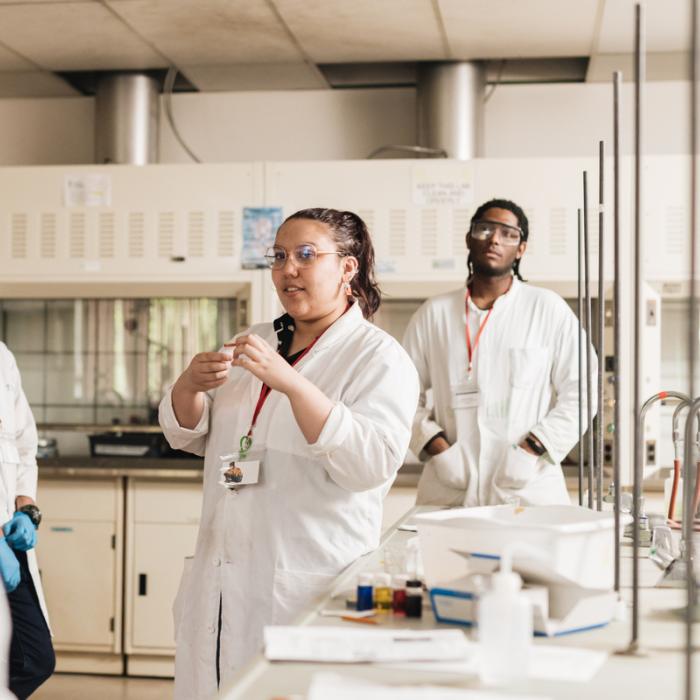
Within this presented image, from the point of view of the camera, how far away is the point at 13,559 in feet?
8.73

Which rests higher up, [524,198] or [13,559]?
[524,198]

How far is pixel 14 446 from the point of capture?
2.88 meters

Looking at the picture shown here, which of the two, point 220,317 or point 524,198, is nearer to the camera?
point 524,198

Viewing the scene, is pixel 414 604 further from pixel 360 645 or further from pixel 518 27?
pixel 518 27

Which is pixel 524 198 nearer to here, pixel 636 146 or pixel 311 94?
pixel 311 94

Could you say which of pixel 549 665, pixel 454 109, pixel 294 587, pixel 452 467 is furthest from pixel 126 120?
pixel 549 665

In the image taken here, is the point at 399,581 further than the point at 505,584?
Yes

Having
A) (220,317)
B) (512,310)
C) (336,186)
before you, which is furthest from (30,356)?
(512,310)

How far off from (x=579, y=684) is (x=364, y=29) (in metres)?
3.33

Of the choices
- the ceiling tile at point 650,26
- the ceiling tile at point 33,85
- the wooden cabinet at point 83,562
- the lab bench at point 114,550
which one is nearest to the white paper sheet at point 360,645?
the lab bench at point 114,550

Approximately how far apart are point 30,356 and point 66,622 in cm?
136

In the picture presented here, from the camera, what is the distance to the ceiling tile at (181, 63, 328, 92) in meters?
4.57

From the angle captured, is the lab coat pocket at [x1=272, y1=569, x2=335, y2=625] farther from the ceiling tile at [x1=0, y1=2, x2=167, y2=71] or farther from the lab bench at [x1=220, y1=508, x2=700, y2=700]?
the ceiling tile at [x1=0, y1=2, x2=167, y2=71]

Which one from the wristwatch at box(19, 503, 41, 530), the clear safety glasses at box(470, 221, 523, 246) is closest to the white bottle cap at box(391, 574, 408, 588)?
the wristwatch at box(19, 503, 41, 530)
